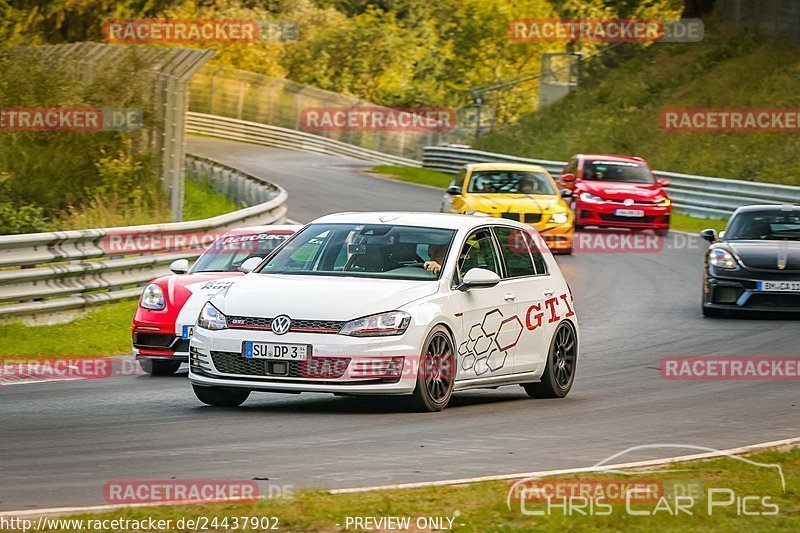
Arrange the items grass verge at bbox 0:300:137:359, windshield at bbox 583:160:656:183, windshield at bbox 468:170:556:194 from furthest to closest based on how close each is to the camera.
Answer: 1. windshield at bbox 583:160:656:183
2. windshield at bbox 468:170:556:194
3. grass verge at bbox 0:300:137:359

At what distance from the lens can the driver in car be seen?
1123cm

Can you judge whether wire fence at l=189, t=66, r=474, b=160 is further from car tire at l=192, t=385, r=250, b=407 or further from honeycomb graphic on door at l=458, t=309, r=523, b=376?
car tire at l=192, t=385, r=250, b=407

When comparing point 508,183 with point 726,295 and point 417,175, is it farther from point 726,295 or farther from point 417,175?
point 417,175

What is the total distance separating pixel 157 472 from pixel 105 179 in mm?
17391

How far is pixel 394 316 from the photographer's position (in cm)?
1045

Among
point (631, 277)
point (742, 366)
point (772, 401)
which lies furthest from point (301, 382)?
point (631, 277)

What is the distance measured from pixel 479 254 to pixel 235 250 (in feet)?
14.6

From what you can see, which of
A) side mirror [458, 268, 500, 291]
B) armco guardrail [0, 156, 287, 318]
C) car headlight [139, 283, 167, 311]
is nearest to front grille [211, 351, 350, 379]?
→ side mirror [458, 268, 500, 291]

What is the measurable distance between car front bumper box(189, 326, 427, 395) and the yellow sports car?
14887 millimetres

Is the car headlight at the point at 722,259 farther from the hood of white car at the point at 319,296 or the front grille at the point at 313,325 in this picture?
the front grille at the point at 313,325

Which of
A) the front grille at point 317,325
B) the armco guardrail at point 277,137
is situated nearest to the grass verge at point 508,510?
the front grille at point 317,325

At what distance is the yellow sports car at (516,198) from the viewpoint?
2553cm

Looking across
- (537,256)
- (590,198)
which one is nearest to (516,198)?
(590,198)

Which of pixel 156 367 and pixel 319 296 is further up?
pixel 319 296
